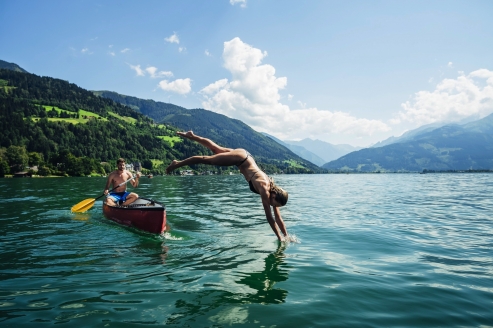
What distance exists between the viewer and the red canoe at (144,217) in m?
11.6

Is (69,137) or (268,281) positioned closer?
(268,281)

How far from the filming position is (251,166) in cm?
942

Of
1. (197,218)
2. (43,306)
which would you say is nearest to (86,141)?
(197,218)

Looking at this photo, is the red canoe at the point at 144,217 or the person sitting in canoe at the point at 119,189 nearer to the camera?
the red canoe at the point at 144,217

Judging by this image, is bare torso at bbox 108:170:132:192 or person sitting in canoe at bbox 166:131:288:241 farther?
bare torso at bbox 108:170:132:192

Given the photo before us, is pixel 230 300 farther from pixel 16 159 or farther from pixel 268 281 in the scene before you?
pixel 16 159

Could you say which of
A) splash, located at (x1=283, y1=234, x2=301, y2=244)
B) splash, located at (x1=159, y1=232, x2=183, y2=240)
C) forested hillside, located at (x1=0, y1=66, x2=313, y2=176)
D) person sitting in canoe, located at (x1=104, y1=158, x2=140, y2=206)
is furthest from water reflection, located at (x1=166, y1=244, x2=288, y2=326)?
forested hillside, located at (x1=0, y1=66, x2=313, y2=176)

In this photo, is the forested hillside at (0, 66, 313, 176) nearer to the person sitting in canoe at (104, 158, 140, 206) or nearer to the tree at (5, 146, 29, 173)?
the tree at (5, 146, 29, 173)

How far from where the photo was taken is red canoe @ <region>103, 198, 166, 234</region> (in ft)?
38.0

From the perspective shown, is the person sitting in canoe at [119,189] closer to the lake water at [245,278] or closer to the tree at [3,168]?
the lake water at [245,278]

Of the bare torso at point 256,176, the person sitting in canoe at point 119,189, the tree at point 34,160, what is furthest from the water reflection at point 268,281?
the tree at point 34,160

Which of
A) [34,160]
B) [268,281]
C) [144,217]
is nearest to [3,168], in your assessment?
[34,160]

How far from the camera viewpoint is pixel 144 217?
39.5ft

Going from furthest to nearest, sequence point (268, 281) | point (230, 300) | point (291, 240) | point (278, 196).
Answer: point (291, 240) → point (278, 196) → point (268, 281) → point (230, 300)
